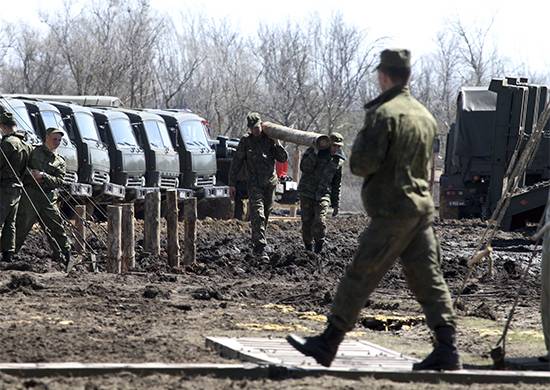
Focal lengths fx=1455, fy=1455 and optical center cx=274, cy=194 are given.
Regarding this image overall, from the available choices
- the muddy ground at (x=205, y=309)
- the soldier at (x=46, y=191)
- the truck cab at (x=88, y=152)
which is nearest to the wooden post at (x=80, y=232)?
the muddy ground at (x=205, y=309)

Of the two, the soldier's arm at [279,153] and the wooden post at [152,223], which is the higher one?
the soldier's arm at [279,153]

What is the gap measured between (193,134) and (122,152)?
3924 mm

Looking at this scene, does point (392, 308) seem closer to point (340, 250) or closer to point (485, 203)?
point (340, 250)

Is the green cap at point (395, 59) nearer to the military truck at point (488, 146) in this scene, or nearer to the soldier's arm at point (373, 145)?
the soldier's arm at point (373, 145)

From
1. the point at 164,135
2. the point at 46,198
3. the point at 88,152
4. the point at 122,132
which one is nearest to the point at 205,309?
the point at 46,198

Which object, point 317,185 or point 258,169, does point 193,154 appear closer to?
point 258,169

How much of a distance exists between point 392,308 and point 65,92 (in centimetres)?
5454

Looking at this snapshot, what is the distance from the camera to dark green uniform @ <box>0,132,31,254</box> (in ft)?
57.6

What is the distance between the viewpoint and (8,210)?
58.5 ft

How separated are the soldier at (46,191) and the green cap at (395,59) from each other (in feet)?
30.0

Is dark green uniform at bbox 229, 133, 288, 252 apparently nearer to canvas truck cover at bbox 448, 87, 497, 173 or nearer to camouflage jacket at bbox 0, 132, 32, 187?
camouflage jacket at bbox 0, 132, 32, 187

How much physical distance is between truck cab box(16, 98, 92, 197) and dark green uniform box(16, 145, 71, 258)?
1010cm

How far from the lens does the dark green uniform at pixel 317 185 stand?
64.9ft

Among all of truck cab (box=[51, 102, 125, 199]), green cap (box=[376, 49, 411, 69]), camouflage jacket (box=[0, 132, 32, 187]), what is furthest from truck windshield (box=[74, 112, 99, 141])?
green cap (box=[376, 49, 411, 69])
